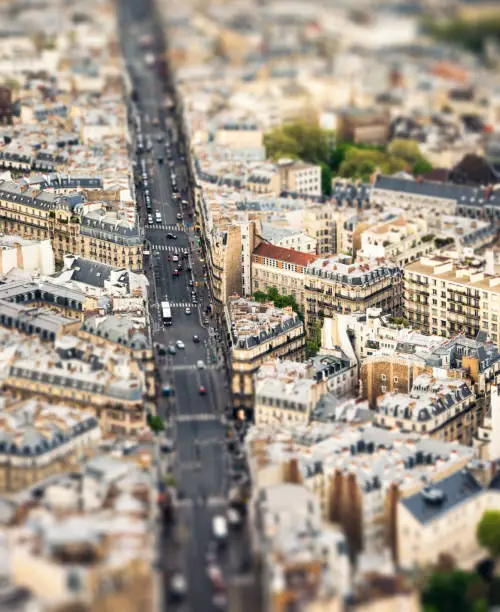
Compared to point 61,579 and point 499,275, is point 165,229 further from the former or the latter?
point 61,579

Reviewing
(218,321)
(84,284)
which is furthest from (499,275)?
(84,284)

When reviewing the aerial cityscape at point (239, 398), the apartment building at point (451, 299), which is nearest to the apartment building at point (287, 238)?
the aerial cityscape at point (239, 398)

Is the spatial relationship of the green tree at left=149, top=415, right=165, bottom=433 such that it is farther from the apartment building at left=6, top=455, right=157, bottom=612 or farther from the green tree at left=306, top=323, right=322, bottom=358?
the green tree at left=306, top=323, right=322, bottom=358

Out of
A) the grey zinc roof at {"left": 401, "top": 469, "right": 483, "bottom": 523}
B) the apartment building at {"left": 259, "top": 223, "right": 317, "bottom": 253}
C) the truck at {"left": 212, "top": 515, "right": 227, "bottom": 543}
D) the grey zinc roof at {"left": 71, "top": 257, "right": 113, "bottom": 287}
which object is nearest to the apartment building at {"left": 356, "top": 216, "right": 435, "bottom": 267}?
the apartment building at {"left": 259, "top": 223, "right": 317, "bottom": 253}

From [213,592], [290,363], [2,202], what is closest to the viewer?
[213,592]

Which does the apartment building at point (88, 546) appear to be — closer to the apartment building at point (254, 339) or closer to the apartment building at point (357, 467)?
the apartment building at point (357, 467)

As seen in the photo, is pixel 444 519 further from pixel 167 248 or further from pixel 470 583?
pixel 167 248

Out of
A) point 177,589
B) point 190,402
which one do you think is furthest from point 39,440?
point 177,589
